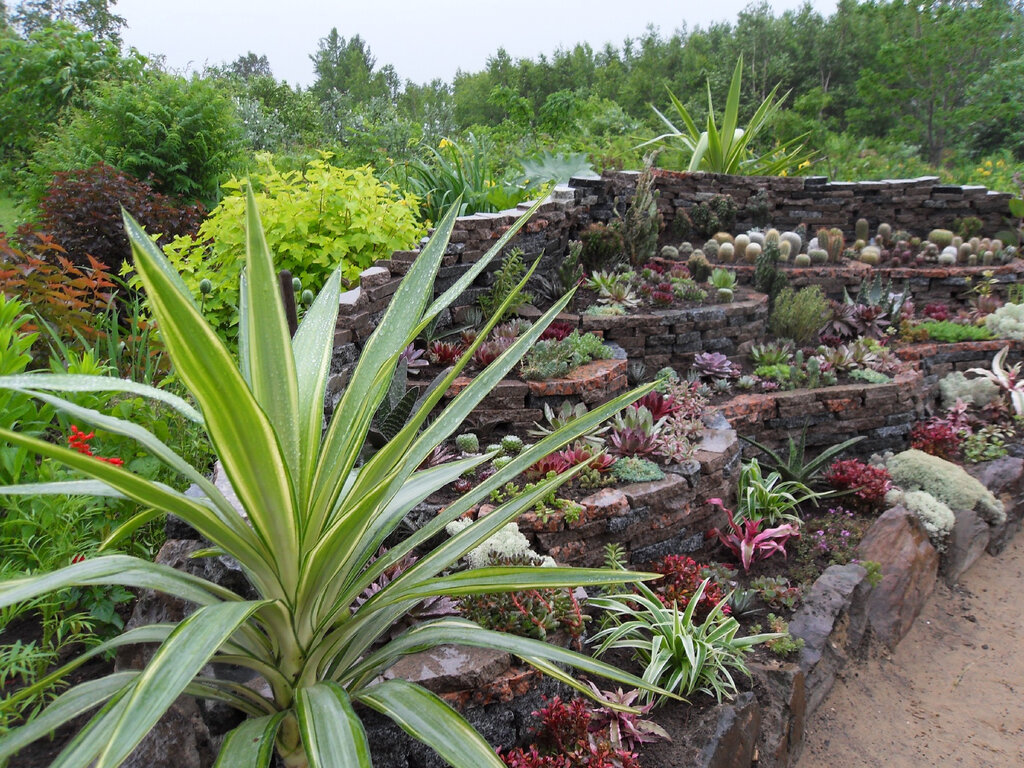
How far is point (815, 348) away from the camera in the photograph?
5.55 meters

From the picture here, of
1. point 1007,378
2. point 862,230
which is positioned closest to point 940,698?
point 1007,378

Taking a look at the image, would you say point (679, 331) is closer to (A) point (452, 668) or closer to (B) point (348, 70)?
(A) point (452, 668)

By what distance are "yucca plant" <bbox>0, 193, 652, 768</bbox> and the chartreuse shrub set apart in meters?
2.08

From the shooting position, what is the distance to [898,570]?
378 cm

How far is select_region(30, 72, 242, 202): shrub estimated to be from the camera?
5.62 metres

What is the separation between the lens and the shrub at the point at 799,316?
561 centimetres

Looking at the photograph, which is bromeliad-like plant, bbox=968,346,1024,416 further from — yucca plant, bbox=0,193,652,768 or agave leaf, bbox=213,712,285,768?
agave leaf, bbox=213,712,285,768

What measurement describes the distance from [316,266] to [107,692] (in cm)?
278

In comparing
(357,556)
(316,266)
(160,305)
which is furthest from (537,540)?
(160,305)

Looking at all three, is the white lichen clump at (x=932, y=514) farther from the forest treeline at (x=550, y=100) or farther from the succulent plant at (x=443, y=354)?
the forest treeline at (x=550, y=100)

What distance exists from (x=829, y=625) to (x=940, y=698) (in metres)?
0.67

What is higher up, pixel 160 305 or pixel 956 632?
pixel 160 305

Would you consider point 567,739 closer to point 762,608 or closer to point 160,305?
point 762,608

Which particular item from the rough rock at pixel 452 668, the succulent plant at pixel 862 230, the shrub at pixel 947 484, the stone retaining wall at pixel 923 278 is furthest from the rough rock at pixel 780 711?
the succulent plant at pixel 862 230
